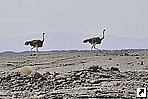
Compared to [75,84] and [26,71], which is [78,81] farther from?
[26,71]

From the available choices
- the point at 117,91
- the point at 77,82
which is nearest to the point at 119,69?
the point at 77,82

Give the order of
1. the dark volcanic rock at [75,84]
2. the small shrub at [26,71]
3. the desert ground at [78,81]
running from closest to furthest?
the dark volcanic rock at [75,84], the desert ground at [78,81], the small shrub at [26,71]

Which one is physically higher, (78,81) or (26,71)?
(26,71)

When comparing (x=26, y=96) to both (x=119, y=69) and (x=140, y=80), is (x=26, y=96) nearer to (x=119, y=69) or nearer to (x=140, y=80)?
(x=140, y=80)

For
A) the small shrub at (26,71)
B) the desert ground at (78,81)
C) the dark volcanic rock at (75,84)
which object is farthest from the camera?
the small shrub at (26,71)

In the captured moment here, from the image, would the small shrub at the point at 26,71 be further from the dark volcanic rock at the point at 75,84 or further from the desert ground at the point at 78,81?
the dark volcanic rock at the point at 75,84

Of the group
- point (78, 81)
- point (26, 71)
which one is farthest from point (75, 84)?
point (26, 71)

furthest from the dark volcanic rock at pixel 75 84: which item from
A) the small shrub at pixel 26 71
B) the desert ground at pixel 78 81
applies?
the small shrub at pixel 26 71

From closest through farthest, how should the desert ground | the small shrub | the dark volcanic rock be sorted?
1. the dark volcanic rock
2. the desert ground
3. the small shrub

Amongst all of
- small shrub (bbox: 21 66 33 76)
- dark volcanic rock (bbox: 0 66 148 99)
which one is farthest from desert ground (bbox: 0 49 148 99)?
small shrub (bbox: 21 66 33 76)

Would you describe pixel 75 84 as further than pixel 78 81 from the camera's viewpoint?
No

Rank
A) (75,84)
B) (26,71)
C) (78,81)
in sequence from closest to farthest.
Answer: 1. (75,84)
2. (78,81)
3. (26,71)

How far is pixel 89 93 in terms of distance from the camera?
20.1 m

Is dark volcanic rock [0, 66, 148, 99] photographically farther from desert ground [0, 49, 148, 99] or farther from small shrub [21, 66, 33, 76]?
small shrub [21, 66, 33, 76]
